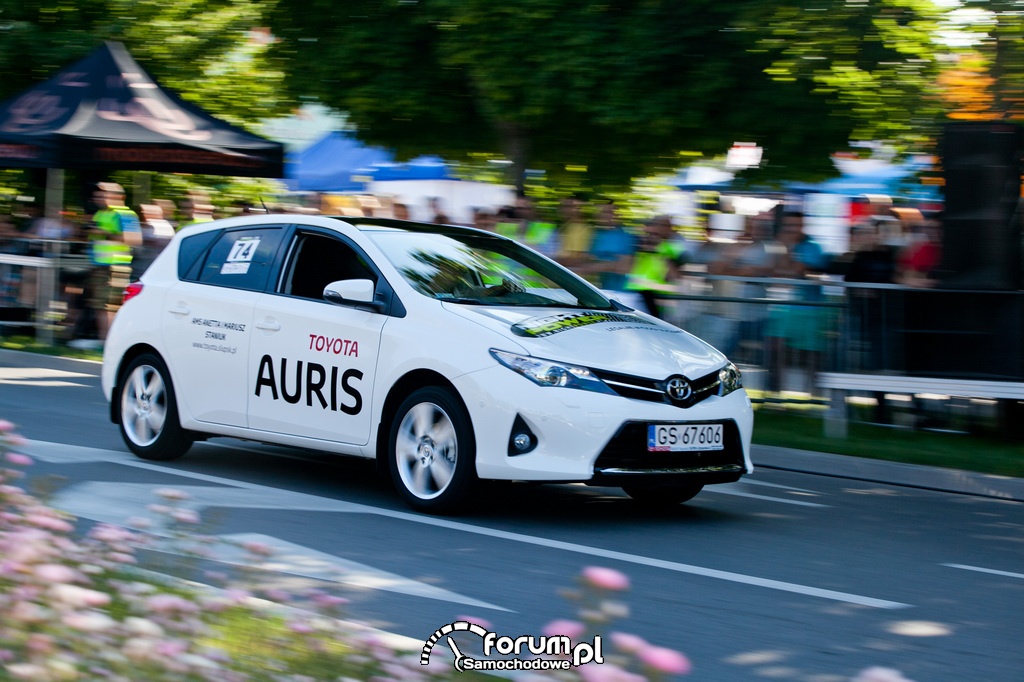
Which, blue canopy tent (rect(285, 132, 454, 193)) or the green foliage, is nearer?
the green foliage

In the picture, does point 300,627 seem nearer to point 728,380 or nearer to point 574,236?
point 728,380

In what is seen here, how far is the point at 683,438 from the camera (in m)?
7.36

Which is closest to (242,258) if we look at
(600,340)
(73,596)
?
(600,340)

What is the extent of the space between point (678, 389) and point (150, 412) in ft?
12.4

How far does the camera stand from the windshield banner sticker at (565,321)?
7.39 m

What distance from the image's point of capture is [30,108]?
56.2 ft

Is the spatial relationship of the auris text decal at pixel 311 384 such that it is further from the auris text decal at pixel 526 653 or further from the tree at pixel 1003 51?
the tree at pixel 1003 51

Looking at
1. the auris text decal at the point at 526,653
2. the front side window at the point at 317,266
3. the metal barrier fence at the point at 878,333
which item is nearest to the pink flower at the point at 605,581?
the auris text decal at the point at 526,653

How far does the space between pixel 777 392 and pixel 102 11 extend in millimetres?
14941

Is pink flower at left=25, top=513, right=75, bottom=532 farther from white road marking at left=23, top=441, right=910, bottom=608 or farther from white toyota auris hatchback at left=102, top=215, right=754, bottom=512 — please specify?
white toyota auris hatchback at left=102, top=215, right=754, bottom=512

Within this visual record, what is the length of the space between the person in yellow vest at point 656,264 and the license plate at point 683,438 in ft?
16.9

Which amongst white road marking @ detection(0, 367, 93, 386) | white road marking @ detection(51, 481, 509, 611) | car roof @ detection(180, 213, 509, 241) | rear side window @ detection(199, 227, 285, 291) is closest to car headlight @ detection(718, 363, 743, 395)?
car roof @ detection(180, 213, 509, 241)

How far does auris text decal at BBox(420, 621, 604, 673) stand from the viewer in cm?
327

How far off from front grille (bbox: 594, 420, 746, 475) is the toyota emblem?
25 centimetres
